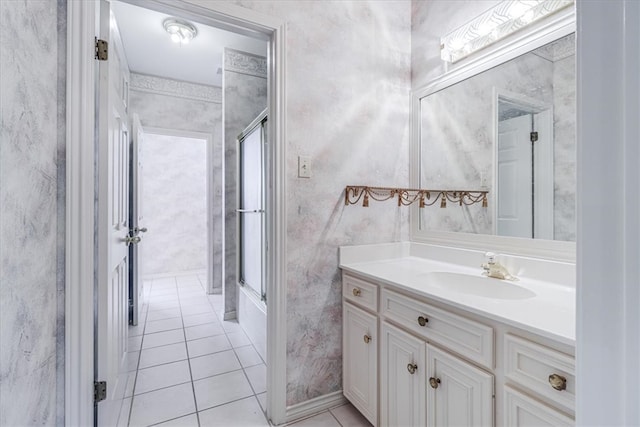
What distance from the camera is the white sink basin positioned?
129 centimetres

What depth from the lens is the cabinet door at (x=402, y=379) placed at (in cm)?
121

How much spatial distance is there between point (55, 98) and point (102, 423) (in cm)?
127

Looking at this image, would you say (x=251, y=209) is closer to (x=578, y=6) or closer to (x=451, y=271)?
(x=451, y=271)

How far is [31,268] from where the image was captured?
0.89 m

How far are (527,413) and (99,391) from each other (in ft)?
4.95

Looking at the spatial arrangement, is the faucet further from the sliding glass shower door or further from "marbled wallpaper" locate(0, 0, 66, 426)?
"marbled wallpaper" locate(0, 0, 66, 426)

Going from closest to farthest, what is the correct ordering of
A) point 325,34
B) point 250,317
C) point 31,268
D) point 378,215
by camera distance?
point 31,268, point 325,34, point 378,215, point 250,317

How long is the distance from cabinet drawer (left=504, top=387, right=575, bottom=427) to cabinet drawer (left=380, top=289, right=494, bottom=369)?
9cm

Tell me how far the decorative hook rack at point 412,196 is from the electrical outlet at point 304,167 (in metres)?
0.25

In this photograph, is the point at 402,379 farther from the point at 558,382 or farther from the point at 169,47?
the point at 169,47

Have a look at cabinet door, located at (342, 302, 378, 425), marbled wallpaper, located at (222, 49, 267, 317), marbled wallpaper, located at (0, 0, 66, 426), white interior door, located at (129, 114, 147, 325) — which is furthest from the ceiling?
cabinet door, located at (342, 302, 378, 425)

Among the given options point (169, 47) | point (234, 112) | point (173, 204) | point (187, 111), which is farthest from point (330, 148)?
point (173, 204)

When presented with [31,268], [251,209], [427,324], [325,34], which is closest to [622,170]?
[427,324]

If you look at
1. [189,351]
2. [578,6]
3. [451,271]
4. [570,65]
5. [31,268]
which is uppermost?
[570,65]
